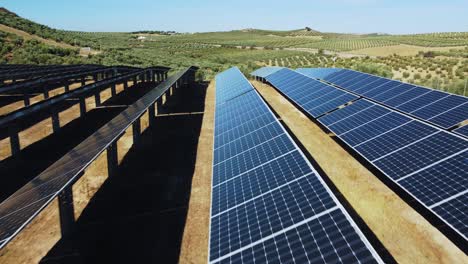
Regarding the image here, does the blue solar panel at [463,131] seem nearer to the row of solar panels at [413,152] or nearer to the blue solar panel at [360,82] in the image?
the row of solar panels at [413,152]

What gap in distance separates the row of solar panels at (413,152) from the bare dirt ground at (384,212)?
59.3 inches

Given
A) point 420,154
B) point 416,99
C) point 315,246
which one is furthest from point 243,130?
point 416,99

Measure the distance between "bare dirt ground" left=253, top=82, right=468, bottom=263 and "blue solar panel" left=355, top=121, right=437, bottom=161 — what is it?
5.26 ft

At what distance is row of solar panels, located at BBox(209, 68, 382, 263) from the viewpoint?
321 inches

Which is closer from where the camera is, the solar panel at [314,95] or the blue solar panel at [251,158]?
the blue solar panel at [251,158]

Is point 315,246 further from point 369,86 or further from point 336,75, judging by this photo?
point 336,75

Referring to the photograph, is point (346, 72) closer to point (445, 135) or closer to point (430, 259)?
point (445, 135)

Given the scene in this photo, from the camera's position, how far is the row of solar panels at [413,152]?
12.4 m

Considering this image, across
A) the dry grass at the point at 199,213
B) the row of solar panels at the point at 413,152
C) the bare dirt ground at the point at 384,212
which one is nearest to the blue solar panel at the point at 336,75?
the row of solar panels at the point at 413,152

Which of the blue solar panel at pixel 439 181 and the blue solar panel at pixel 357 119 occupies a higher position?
the blue solar panel at pixel 357 119

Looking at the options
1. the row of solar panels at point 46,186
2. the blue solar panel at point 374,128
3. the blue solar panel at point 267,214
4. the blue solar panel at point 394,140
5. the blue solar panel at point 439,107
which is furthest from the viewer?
the blue solar panel at point 439,107

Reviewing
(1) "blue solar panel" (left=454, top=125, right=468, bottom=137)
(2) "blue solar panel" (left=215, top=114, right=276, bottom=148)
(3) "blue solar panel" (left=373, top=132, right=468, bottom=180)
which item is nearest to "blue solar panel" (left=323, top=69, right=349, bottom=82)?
(1) "blue solar panel" (left=454, top=125, right=468, bottom=137)

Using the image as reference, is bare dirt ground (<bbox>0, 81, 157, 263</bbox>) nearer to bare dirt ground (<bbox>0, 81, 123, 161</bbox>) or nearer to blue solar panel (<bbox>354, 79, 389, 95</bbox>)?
bare dirt ground (<bbox>0, 81, 123, 161</bbox>)

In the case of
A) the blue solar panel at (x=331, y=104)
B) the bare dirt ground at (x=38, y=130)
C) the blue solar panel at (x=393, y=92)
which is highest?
the blue solar panel at (x=393, y=92)
